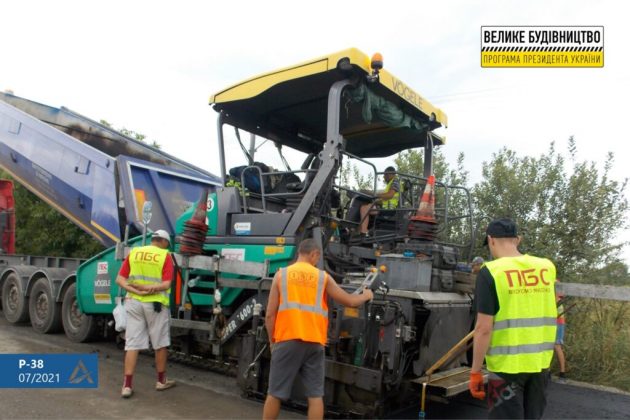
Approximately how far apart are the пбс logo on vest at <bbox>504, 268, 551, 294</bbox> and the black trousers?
43 centimetres

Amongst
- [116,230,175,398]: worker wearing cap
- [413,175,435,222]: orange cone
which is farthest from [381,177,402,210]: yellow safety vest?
[116,230,175,398]: worker wearing cap

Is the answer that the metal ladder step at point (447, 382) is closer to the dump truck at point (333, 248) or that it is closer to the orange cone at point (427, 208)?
the dump truck at point (333, 248)

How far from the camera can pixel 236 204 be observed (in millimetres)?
5168

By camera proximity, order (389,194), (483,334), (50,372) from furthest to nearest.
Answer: (389,194), (50,372), (483,334)

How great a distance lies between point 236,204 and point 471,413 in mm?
2910

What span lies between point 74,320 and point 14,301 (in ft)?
6.06

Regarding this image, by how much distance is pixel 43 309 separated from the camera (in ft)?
25.2

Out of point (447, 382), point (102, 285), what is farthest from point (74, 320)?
point (447, 382)

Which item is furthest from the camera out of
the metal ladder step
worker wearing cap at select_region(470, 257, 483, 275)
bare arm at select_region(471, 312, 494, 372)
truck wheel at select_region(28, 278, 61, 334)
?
truck wheel at select_region(28, 278, 61, 334)

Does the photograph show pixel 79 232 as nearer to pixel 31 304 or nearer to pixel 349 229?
pixel 31 304

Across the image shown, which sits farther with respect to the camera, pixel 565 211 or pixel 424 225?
pixel 565 211

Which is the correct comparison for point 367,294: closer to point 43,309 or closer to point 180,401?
point 180,401

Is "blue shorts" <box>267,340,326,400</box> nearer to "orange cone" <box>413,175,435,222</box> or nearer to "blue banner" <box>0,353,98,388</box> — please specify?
"orange cone" <box>413,175,435,222</box>

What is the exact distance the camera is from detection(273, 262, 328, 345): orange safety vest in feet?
11.0
